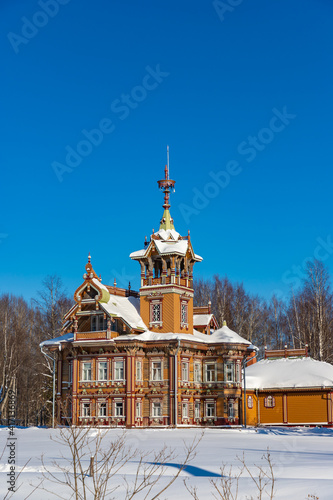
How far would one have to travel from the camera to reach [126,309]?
46562 millimetres

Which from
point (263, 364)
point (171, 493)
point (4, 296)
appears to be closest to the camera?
point (171, 493)

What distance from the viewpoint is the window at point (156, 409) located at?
44.0m

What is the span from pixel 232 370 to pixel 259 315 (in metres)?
28.9

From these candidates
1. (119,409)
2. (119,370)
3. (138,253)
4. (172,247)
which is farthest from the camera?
(138,253)

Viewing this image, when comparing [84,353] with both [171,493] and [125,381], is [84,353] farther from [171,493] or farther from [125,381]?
[171,493]

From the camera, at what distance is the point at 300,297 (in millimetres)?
72750

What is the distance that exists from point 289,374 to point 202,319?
7.44m

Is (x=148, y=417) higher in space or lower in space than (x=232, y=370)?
lower

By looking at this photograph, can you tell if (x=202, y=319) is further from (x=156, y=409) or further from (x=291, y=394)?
(x=156, y=409)

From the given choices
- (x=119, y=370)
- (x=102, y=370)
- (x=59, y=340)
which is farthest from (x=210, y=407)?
(x=59, y=340)

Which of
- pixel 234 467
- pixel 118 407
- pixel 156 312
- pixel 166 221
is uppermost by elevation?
pixel 166 221

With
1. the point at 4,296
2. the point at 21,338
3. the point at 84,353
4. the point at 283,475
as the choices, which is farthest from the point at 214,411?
the point at 4,296

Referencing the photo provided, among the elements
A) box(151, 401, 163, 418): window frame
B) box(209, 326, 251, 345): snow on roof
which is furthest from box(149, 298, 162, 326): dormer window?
box(151, 401, 163, 418): window frame

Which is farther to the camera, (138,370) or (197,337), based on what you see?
(197,337)
